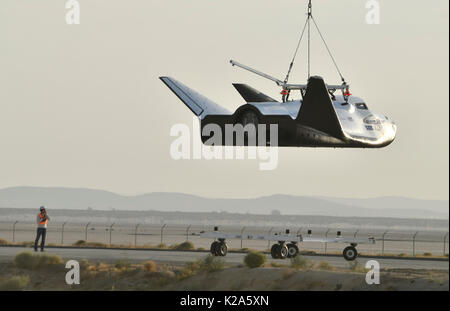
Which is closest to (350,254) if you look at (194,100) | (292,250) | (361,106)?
(292,250)

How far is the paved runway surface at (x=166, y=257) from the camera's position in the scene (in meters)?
49.3

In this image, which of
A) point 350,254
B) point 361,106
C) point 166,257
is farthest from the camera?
point 166,257

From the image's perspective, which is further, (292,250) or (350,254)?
(350,254)

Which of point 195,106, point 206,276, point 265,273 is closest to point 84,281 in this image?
point 206,276

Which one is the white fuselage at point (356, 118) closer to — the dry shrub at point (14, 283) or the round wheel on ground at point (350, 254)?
the round wheel on ground at point (350, 254)

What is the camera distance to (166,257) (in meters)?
52.6

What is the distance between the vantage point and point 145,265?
46031 mm

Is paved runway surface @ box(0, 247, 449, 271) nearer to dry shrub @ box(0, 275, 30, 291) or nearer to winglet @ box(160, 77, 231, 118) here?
dry shrub @ box(0, 275, 30, 291)

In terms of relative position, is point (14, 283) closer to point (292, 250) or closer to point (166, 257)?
point (166, 257)

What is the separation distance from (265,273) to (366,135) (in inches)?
380

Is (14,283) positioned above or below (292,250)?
below

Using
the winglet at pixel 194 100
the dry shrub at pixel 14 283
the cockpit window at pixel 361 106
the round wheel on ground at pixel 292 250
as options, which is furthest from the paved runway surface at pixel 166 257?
the winglet at pixel 194 100
